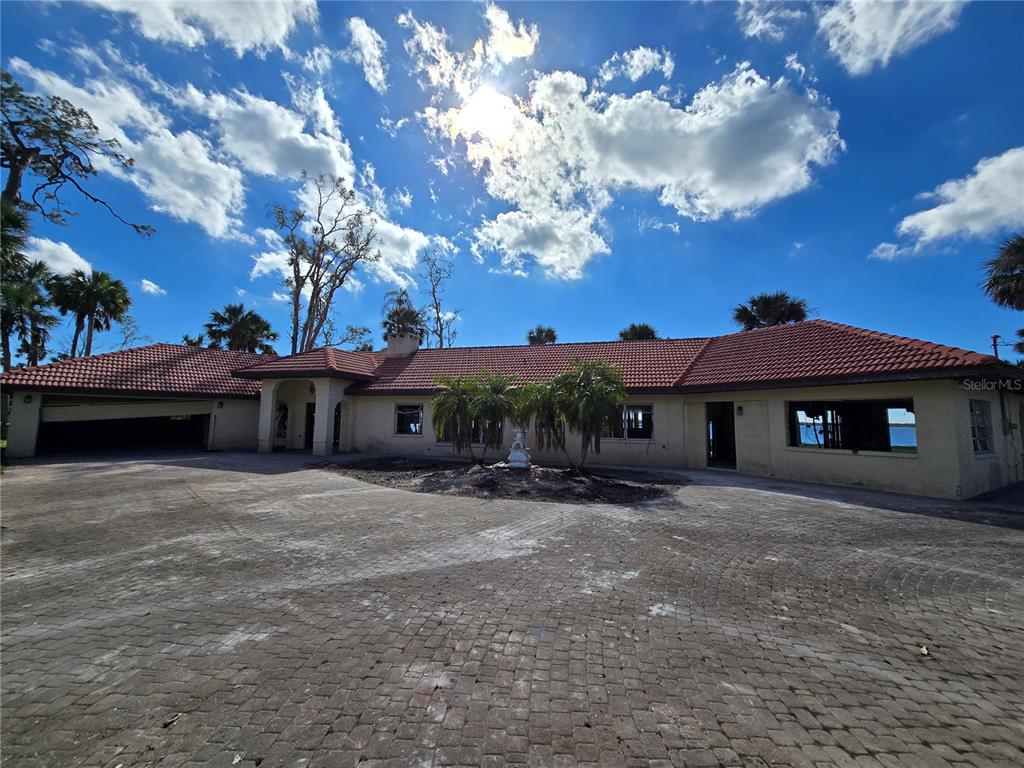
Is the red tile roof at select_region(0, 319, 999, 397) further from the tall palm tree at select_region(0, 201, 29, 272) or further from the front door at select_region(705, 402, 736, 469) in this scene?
the tall palm tree at select_region(0, 201, 29, 272)

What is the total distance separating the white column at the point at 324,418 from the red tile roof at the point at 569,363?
711 millimetres

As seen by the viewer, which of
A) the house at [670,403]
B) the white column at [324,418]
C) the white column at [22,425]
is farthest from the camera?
the white column at [324,418]

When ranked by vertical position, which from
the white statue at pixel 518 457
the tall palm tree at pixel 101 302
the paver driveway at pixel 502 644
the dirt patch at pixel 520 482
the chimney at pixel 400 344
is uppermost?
the tall palm tree at pixel 101 302

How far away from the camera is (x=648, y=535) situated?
6.93 meters

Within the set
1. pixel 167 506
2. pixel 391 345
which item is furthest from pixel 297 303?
pixel 167 506

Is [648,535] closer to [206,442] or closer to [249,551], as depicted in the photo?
[249,551]

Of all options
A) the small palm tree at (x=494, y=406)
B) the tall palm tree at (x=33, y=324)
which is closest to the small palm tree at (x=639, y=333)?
the small palm tree at (x=494, y=406)

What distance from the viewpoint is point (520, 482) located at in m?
11.8

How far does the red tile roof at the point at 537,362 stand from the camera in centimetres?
1783

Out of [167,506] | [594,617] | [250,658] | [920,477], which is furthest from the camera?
[920,477]

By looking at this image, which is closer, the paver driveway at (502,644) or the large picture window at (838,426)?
the paver driveway at (502,644)

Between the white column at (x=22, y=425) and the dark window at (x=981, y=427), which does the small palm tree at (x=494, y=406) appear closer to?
the dark window at (x=981, y=427)

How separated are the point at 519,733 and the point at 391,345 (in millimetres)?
23241

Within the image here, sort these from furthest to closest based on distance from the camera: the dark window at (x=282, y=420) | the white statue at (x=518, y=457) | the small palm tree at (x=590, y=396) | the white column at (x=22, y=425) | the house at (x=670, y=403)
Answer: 1. the dark window at (x=282, y=420)
2. the white column at (x=22, y=425)
3. the white statue at (x=518, y=457)
4. the small palm tree at (x=590, y=396)
5. the house at (x=670, y=403)
